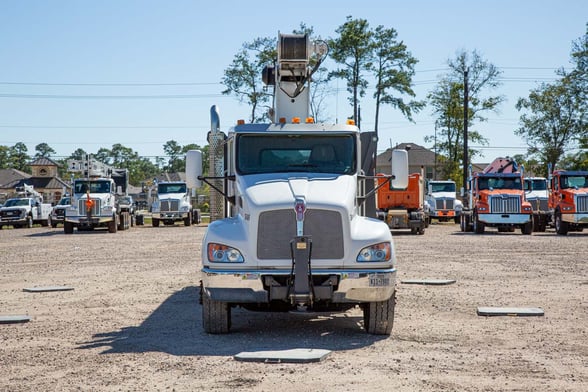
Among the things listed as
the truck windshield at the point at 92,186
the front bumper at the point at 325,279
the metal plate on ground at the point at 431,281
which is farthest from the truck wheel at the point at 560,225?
the front bumper at the point at 325,279

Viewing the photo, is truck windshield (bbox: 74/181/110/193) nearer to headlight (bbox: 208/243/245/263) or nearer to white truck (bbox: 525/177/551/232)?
white truck (bbox: 525/177/551/232)

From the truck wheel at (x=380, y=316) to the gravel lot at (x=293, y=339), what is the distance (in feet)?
0.49

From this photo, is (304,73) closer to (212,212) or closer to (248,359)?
(212,212)

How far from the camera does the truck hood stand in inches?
351

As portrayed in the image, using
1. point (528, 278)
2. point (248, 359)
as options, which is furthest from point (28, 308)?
point (528, 278)

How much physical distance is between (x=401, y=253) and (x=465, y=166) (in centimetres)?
3003

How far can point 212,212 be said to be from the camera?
12.1 metres

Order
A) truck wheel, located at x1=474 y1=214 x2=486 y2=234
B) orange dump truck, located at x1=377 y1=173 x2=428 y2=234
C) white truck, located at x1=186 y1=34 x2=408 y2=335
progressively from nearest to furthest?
white truck, located at x1=186 y1=34 x2=408 y2=335 < orange dump truck, located at x1=377 y1=173 x2=428 y2=234 < truck wheel, located at x1=474 y1=214 x2=486 y2=234

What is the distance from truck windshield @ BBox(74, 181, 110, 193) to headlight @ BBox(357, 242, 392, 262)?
30985 mm

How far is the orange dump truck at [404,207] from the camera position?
3366 cm

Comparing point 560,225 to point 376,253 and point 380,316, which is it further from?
point 376,253

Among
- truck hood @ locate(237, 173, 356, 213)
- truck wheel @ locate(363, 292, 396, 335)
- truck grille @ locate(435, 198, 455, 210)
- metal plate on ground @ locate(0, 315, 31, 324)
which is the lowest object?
metal plate on ground @ locate(0, 315, 31, 324)

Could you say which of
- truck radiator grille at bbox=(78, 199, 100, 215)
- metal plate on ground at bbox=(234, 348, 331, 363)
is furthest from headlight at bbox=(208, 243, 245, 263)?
truck radiator grille at bbox=(78, 199, 100, 215)

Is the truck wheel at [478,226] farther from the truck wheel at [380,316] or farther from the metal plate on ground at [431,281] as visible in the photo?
the truck wheel at [380,316]
